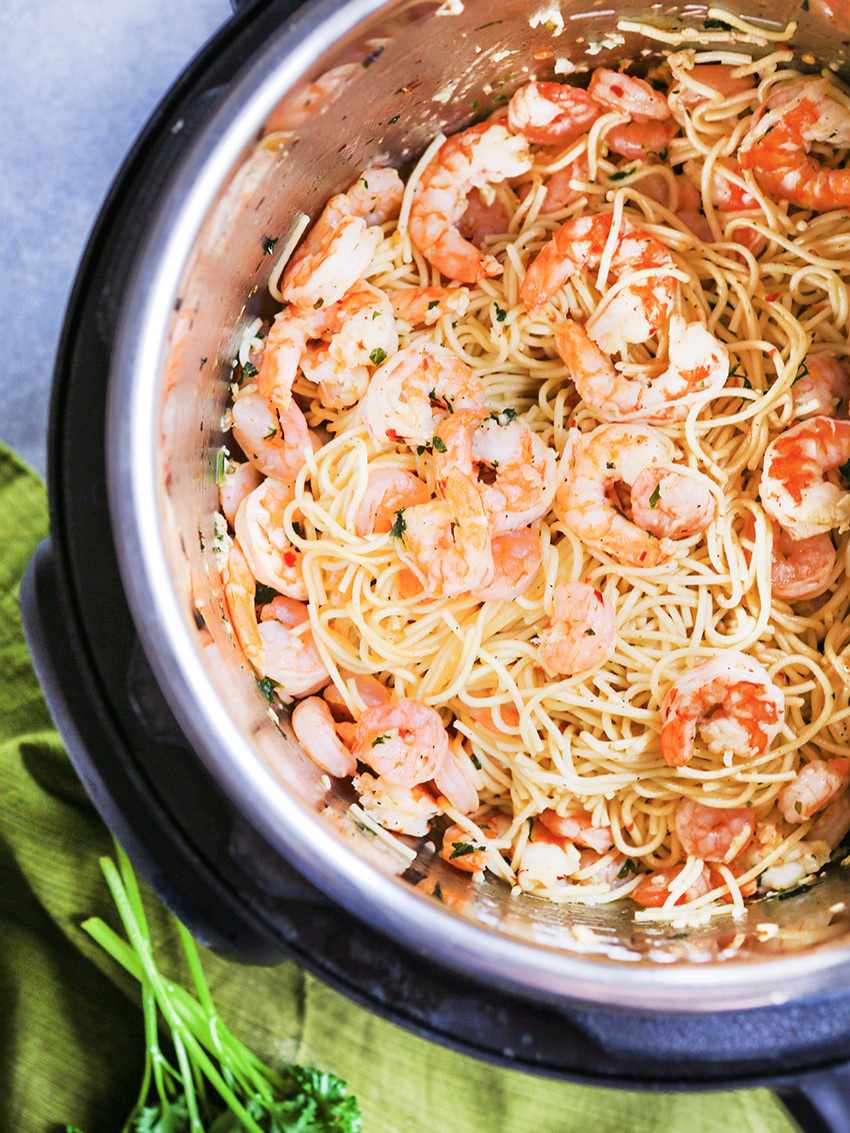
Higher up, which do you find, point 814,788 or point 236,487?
point 236,487

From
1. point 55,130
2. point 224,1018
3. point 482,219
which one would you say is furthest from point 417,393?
point 55,130

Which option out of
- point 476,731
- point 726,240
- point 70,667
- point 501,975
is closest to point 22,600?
point 70,667

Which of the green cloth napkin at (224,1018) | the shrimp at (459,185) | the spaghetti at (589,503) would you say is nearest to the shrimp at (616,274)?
the spaghetti at (589,503)

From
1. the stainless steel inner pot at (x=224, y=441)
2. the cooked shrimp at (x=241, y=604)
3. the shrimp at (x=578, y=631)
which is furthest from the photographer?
the shrimp at (x=578, y=631)

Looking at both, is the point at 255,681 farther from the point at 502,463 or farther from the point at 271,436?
the point at 502,463

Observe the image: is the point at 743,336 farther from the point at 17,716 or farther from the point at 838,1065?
the point at 17,716

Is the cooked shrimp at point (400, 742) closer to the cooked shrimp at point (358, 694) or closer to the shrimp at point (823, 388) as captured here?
the cooked shrimp at point (358, 694)

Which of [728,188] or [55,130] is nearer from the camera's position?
[728,188]
